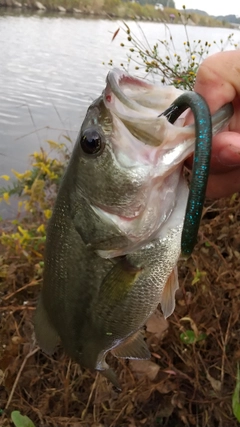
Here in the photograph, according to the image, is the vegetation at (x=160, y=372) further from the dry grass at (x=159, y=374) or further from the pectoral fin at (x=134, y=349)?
the pectoral fin at (x=134, y=349)

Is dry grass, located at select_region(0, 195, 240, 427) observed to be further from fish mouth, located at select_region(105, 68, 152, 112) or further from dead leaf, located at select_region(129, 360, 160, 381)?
fish mouth, located at select_region(105, 68, 152, 112)

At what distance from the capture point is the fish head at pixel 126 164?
1.40 meters

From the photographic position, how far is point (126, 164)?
147cm

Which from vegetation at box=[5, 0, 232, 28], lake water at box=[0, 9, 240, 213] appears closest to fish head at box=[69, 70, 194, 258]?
lake water at box=[0, 9, 240, 213]

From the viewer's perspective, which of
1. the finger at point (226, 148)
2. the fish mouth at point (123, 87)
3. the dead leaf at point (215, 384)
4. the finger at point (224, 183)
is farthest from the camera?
the dead leaf at point (215, 384)

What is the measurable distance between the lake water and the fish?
3.20 meters

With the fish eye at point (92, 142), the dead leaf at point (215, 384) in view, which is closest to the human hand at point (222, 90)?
the fish eye at point (92, 142)

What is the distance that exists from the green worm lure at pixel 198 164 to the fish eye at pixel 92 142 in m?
0.30

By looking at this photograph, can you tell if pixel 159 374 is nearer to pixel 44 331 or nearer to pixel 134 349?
pixel 134 349

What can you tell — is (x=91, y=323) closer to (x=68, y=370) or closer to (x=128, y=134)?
(x=128, y=134)

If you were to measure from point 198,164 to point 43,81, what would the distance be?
10.5 meters

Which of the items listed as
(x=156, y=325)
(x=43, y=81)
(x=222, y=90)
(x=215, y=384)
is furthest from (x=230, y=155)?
(x=43, y=81)

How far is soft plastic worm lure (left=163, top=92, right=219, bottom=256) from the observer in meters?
1.24

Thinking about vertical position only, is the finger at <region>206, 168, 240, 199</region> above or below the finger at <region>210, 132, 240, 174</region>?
below
